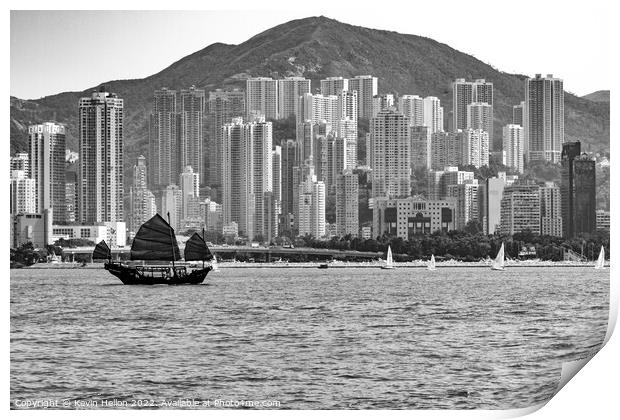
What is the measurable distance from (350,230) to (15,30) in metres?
6.01

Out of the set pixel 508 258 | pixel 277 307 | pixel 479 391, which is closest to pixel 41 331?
pixel 277 307

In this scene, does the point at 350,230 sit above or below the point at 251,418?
above

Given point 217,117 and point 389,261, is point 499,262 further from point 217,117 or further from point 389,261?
point 217,117

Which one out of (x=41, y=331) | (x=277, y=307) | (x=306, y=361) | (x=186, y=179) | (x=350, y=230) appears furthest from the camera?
(x=350, y=230)

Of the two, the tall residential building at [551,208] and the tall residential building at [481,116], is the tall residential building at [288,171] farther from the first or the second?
the tall residential building at [551,208]

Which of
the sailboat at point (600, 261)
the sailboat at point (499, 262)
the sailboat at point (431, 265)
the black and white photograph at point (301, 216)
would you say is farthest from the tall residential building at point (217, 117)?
the sailboat at point (499, 262)

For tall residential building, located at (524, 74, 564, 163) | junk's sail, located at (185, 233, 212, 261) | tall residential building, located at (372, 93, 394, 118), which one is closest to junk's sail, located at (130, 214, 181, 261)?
junk's sail, located at (185, 233, 212, 261)

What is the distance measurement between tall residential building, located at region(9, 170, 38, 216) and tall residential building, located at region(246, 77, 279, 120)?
2.09m

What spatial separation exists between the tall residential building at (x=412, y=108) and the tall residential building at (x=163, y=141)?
2.28 metres

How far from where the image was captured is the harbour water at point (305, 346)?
900 centimetres

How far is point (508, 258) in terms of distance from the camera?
57.0 ft

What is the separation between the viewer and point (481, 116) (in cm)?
1322
